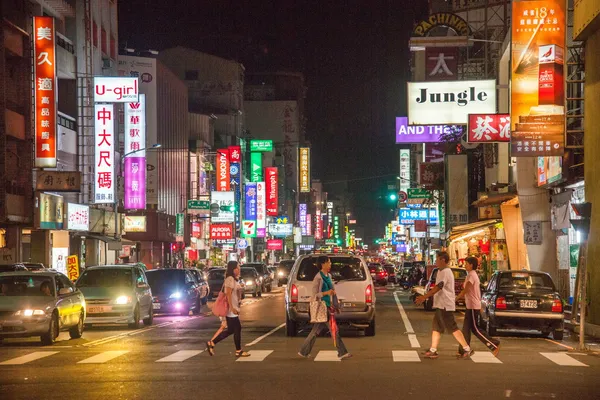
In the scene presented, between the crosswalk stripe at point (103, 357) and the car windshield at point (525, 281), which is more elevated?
the car windshield at point (525, 281)

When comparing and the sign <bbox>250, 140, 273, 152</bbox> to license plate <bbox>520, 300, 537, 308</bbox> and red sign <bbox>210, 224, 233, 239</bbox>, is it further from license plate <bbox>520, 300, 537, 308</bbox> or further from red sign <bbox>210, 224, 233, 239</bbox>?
license plate <bbox>520, 300, 537, 308</bbox>

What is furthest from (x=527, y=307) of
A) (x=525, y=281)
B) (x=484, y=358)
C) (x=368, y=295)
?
(x=484, y=358)

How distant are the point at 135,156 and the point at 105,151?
9.00m

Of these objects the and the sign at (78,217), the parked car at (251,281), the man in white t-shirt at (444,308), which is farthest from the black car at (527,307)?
the and the sign at (78,217)

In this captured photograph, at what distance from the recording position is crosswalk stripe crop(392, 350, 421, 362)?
17.5m

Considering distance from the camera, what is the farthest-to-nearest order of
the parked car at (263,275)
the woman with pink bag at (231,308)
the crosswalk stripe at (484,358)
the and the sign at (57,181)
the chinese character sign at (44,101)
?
the parked car at (263,275) < the and the sign at (57,181) < the chinese character sign at (44,101) < the woman with pink bag at (231,308) < the crosswalk stripe at (484,358)

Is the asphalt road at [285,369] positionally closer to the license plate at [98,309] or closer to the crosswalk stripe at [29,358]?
the crosswalk stripe at [29,358]

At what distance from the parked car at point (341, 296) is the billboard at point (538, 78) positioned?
6.83 m

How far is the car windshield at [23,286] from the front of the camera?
22.5 meters

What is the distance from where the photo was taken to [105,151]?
48.1 metres

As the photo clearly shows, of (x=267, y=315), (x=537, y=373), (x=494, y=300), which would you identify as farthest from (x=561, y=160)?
(x=537, y=373)

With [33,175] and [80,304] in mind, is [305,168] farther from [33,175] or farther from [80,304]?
[80,304]

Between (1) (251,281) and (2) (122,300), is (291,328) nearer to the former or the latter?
(2) (122,300)

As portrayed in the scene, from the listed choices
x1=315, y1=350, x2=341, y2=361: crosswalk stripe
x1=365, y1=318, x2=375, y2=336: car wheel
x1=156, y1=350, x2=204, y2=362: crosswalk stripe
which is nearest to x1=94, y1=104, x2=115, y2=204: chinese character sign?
x1=365, y1=318, x2=375, y2=336: car wheel
